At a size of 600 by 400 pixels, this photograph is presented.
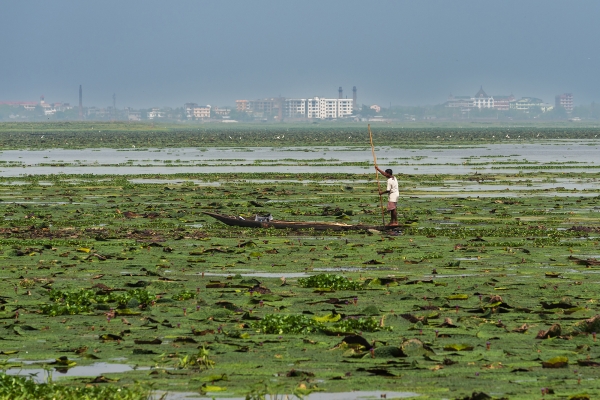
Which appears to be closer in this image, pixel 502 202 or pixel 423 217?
pixel 423 217

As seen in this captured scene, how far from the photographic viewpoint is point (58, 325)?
50.3 ft

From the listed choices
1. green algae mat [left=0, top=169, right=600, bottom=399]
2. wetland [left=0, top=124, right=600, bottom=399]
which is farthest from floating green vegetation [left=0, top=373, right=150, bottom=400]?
green algae mat [left=0, top=169, right=600, bottom=399]

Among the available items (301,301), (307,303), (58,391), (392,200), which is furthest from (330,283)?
(392,200)

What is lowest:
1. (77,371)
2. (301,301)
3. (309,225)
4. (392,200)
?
(309,225)

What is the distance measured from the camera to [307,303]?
17.1 m

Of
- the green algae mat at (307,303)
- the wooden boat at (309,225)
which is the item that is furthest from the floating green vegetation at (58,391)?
the wooden boat at (309,225)

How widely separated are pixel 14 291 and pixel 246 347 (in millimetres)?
6052

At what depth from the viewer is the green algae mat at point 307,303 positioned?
12.4 metres

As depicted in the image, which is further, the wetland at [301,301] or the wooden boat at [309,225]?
the wooden boat at [309,225]

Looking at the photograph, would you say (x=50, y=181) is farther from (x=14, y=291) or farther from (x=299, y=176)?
(x=14, y=291)

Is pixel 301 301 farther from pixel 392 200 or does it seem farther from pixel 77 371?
pixel 392 200

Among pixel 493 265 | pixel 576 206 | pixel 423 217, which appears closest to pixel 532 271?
pixel 493 265

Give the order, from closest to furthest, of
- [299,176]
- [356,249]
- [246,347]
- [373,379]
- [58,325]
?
[373,379]
[246,347]
[58,325]
[356,249]
[299,176]

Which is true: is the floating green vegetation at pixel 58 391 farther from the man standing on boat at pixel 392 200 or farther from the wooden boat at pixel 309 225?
the man standing on boat at pixel 392 200
